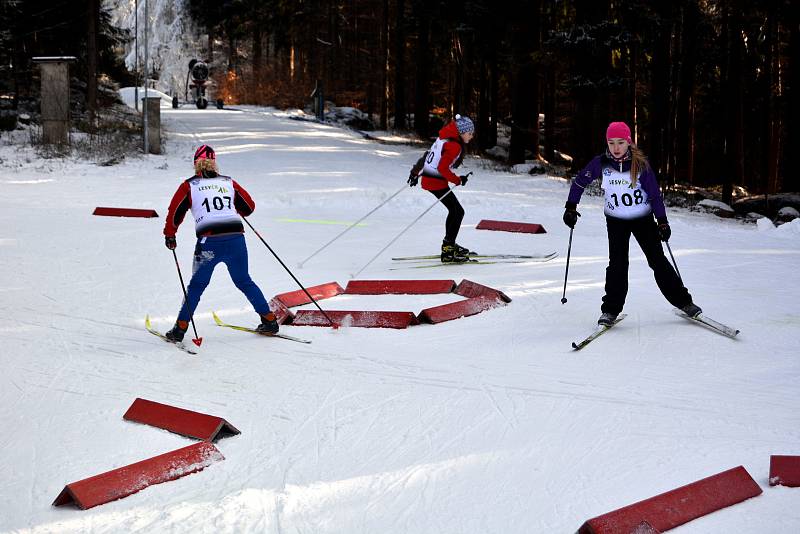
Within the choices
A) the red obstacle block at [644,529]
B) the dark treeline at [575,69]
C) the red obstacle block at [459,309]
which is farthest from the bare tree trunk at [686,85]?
Answer: the red obstacle block at [644,529]

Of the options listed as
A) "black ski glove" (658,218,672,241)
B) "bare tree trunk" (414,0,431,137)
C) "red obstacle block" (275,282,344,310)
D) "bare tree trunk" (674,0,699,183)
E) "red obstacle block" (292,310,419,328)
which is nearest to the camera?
"black ski glove" (658,218,672,241)

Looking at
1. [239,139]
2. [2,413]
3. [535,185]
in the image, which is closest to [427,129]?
[239,139]

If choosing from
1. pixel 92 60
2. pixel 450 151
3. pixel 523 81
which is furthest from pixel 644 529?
pixel 92 60

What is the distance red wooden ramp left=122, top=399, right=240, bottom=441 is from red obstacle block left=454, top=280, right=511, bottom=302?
148 inches

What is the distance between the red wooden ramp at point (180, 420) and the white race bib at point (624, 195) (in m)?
3.67

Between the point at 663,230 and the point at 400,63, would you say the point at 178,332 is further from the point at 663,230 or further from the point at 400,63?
the point at 400,63

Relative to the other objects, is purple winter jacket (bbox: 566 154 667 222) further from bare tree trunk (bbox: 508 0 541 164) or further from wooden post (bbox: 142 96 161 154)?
wooden post (bbox: 142 96 161 154)

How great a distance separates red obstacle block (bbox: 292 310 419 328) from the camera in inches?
294

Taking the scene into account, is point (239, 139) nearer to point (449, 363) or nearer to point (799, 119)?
point (799, 119)

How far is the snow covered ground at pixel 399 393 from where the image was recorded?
420 centimetres

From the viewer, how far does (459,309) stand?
782cm

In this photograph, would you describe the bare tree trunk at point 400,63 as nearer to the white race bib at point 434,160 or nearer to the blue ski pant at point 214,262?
the white race bib at point 434,160

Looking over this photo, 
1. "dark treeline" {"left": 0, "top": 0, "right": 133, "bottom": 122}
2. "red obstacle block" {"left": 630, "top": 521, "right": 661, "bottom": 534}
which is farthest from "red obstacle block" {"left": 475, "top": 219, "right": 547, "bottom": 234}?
"dark treeline" {"left": 0, "top": 0, "right": 133, "bottom": 122}

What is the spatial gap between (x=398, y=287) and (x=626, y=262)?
8.61 feet
